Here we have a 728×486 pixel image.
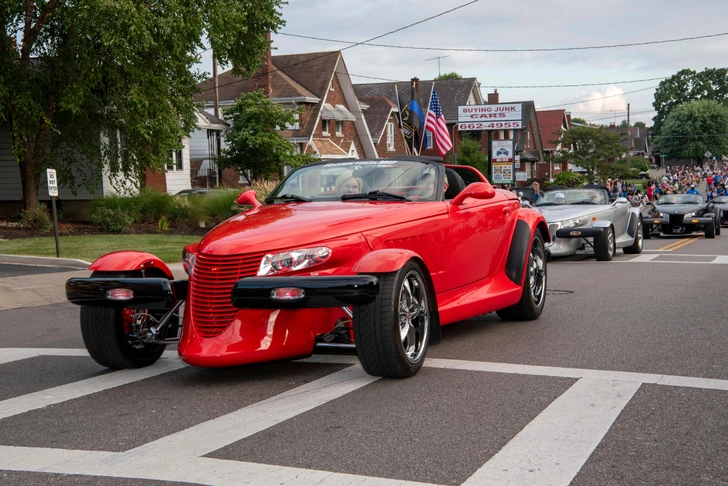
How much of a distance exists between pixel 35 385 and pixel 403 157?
11.6 ft

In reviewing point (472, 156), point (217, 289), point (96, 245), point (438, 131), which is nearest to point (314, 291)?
point (217, 289)

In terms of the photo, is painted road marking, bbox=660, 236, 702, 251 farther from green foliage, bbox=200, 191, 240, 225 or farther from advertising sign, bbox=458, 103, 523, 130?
advertising sign, bbox=458, 103, 523, 130

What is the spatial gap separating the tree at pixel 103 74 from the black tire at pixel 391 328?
17910 millimetres

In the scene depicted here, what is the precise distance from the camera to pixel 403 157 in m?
7.81

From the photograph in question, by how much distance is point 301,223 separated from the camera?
20.6 feet

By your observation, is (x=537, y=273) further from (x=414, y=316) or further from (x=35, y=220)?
(x=35, y=220)

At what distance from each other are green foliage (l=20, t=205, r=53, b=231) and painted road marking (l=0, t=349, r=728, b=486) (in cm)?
2016

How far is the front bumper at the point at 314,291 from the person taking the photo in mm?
5457

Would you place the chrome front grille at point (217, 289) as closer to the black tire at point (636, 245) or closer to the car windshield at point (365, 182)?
the car windshield at point (365, 182)

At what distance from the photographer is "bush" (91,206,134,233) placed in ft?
82.2

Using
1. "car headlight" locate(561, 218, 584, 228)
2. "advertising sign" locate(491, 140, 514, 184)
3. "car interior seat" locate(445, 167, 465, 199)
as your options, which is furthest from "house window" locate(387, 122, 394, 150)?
"car interior seat" locate(445, 167, 465, 199)

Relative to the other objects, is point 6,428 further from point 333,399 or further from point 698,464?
point 698,464

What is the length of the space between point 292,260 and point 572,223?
475 inches

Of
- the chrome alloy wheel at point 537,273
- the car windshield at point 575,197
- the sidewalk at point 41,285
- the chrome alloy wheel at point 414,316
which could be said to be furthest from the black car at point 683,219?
the chrome alloy wheel at point 414,316
